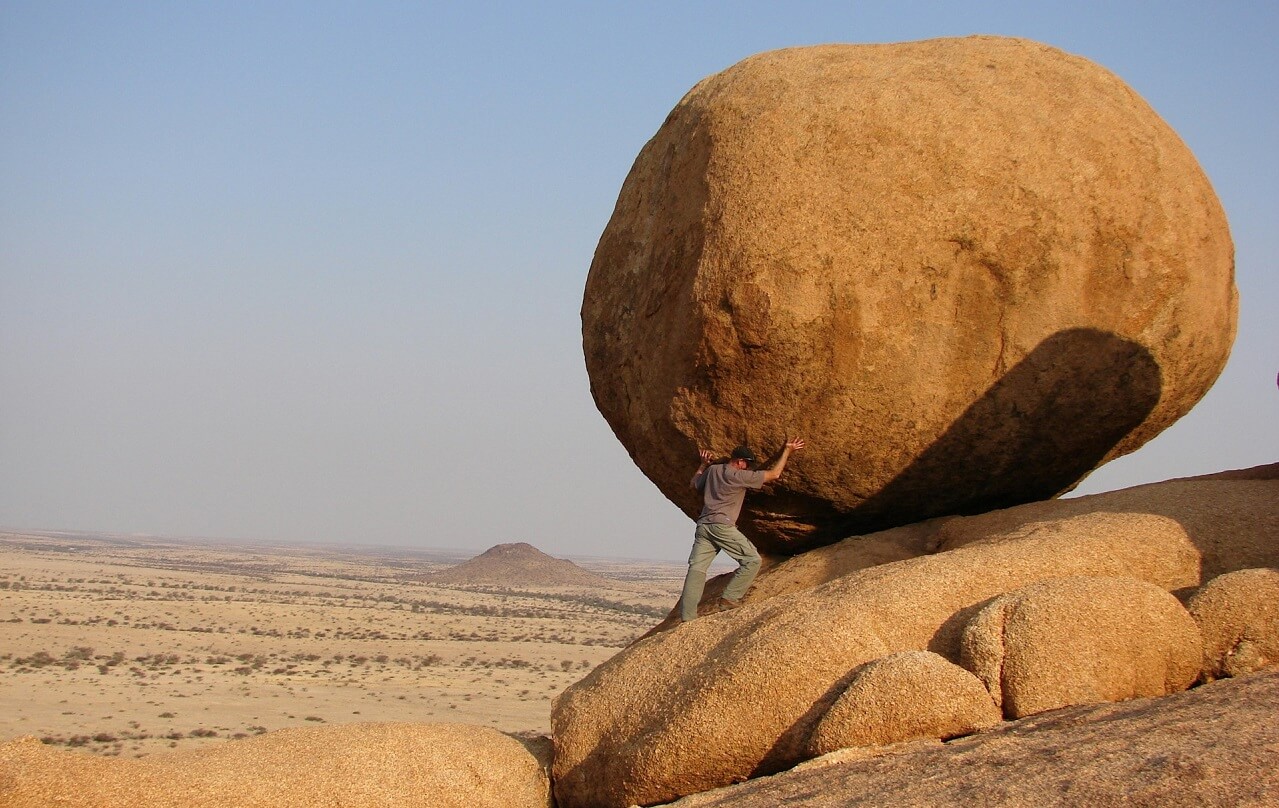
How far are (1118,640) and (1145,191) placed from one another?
3502 mm

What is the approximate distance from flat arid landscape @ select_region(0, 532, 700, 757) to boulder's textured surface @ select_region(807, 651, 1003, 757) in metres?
11.5

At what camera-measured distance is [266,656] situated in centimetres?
2814

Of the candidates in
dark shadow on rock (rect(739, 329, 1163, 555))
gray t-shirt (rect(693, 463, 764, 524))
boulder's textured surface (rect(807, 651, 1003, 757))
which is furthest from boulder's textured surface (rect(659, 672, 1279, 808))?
dark shadow on rock (rect(739, 329, 1163, 555))

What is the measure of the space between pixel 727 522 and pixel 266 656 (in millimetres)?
22928

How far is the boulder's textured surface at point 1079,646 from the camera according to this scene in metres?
5.61

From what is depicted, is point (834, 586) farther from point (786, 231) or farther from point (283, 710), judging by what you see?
point (283, 710)

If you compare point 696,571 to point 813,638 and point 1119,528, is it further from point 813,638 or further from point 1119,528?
point 1119,528

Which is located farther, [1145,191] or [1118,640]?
[1145,191]

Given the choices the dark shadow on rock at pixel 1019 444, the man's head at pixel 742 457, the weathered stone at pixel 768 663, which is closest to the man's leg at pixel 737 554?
the man's head at pixel 742 457

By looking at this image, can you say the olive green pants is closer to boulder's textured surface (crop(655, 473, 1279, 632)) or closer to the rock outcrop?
boulder's textured surface (crop(655, 473, 1279, 632))

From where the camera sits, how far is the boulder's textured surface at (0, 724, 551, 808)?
5535 mm

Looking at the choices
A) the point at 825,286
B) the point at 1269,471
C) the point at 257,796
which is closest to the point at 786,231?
the point at 825,286

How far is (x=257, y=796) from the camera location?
589cm

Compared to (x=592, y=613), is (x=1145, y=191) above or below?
above
